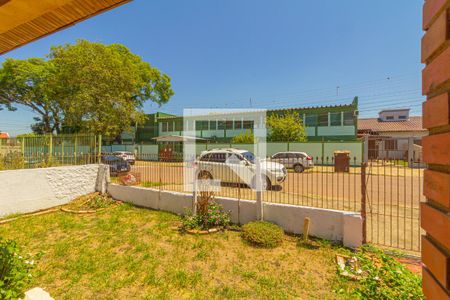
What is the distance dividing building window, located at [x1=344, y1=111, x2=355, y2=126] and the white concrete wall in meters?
21.8

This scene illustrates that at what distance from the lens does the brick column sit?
2.35ft

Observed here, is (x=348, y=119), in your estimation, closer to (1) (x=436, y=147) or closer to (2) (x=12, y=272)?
(1) (x=436, y=147)

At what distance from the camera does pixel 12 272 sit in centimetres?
205

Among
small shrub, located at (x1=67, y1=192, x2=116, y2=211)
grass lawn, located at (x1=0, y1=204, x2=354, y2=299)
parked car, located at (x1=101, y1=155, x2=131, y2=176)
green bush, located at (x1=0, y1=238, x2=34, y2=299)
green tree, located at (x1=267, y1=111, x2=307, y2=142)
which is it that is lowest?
grass lawn, located at (x1=0, y1=204, x2=354, y2=299)

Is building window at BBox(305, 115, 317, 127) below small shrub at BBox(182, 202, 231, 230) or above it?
above

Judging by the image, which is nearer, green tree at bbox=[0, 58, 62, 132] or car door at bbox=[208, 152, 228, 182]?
car door at bbox=[208, 152, 228, 182]

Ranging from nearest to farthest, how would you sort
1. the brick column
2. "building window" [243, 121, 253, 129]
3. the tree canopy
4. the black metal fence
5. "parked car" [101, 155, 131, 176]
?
the brick column → the black metal fence → "parked car" [101, 155, 131, 176] → the tree canopy → "building window" [243, 121, 253, 129]

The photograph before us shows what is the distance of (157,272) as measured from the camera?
357cm

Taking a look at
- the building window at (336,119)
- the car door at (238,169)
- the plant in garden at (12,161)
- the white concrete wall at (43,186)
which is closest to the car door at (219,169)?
the car door at (238,169)

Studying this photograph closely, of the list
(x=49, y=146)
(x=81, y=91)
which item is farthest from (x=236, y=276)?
(x=81, y=91)

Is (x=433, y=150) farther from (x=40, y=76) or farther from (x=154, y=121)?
(x=154, y=121)

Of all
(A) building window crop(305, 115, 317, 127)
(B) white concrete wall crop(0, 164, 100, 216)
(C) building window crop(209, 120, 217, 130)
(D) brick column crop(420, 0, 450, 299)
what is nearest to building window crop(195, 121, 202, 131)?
(C) building window crop(209, 120, 217, 130)

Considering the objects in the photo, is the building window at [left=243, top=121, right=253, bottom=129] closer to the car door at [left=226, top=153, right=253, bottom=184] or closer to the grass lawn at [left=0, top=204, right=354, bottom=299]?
the car door at [left=226, top=153, right=253, bottom=184]

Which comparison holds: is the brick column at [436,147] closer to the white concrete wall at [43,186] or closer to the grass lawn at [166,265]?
the grass lawn at [166,265]
